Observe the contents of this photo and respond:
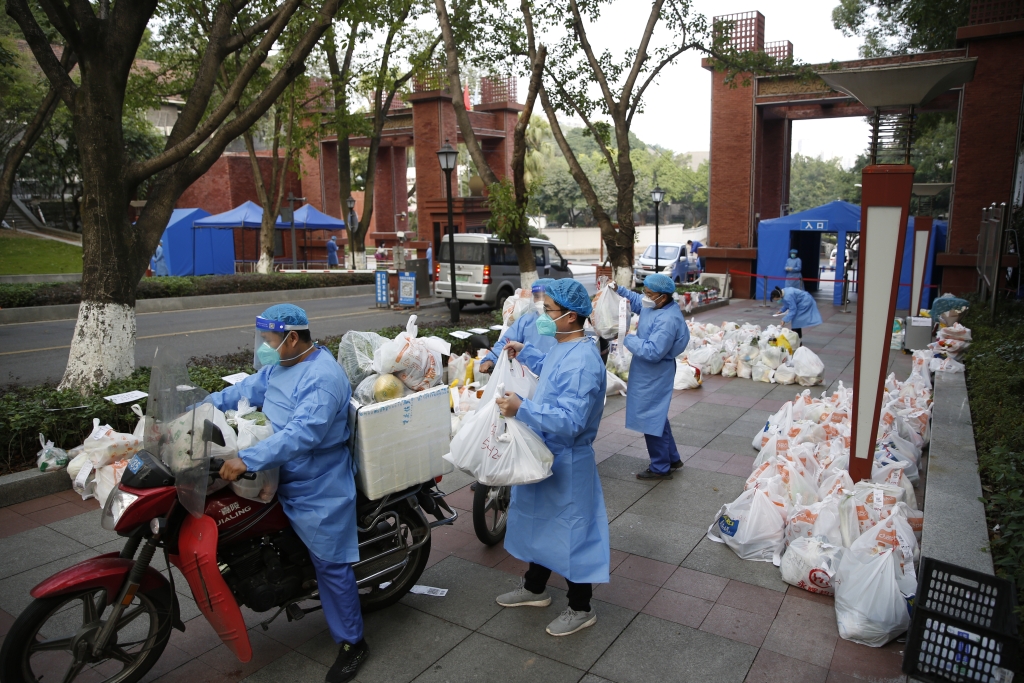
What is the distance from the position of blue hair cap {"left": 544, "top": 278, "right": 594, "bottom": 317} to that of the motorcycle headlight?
207cm

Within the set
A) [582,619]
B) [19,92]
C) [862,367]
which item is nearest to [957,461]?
[862,367]

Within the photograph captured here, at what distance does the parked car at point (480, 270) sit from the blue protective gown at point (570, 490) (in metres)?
13.4

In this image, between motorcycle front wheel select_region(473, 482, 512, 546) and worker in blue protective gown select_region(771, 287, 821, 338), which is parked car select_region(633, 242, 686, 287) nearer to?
worker in blue protective gown select_region(771, 287, 821, 338)

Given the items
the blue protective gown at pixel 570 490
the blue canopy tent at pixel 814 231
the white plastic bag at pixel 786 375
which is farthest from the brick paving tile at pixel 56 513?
the blue canopy tent at pixel 814 231

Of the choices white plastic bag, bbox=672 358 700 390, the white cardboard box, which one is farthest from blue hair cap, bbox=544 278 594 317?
white plastic bag, bbox=672 358 700 390

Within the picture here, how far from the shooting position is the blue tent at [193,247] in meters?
25.0

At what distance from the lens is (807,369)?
31.8ft

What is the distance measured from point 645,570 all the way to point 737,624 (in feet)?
2.39

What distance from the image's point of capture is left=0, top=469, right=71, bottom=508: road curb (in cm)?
529

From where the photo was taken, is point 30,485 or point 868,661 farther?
point 30,485

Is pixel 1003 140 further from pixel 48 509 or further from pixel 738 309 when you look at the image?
pixel 48 509

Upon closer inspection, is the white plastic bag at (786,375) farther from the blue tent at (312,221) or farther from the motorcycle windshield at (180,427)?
the blue tent at (312,221)

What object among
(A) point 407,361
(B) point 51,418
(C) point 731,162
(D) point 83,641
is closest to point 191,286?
(B) point 51,418

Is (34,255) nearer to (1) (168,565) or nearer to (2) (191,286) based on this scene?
(2) (191,286)
